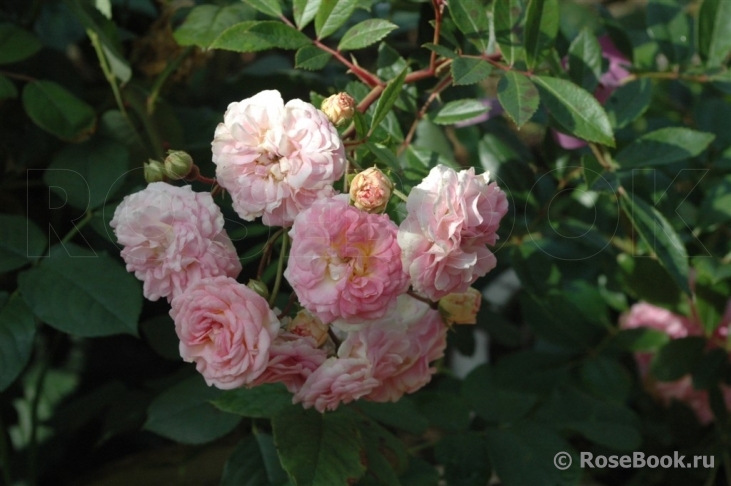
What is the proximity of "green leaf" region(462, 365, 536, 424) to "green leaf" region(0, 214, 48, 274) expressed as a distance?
508mm

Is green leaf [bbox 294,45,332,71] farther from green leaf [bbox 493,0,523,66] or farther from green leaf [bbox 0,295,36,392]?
green leaf [bbox 0,295,36,392]

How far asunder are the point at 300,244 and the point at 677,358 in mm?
662

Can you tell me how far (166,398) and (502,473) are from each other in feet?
1.18

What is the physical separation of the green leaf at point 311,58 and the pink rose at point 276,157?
0.34ft

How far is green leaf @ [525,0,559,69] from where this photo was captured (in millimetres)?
683

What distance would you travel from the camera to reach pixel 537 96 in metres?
0.64

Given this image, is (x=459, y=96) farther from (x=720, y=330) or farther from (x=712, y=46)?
(x=720, y=330)

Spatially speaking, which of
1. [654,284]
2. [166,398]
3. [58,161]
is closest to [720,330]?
[654,284]

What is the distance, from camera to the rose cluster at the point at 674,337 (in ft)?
3.39

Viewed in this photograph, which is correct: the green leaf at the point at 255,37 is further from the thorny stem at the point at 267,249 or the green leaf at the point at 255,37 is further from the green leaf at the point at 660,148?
the green leaf at the point at 660,148

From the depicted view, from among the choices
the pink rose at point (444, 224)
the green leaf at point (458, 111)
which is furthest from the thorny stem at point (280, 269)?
the green leaf at point (458, 111)

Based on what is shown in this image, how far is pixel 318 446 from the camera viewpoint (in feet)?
2.13

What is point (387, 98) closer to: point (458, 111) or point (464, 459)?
point (458, 111)

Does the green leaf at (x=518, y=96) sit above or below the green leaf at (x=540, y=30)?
below
